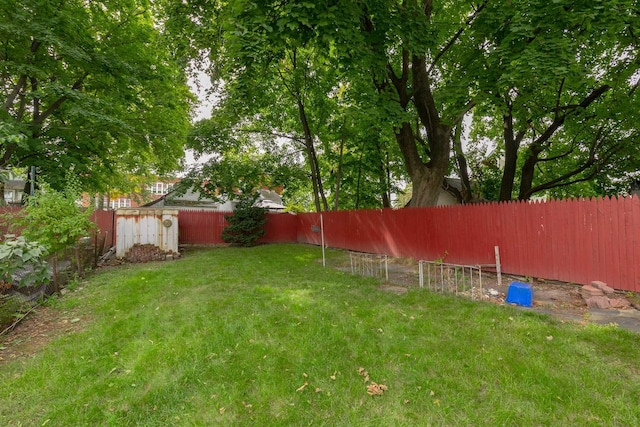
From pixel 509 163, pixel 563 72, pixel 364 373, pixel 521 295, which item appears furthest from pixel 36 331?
pixel 509 163

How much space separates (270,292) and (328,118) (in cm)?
1268

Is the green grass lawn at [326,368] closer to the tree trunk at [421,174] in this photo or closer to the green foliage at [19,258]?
the green foliage at [19,258]

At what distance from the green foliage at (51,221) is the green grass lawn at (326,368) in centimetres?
211

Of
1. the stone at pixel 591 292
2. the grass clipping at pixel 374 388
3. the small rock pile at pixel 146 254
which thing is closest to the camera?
the grass clipping at pixel 374 388

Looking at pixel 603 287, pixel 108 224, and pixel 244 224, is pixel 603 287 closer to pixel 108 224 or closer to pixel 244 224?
pixel 244 224

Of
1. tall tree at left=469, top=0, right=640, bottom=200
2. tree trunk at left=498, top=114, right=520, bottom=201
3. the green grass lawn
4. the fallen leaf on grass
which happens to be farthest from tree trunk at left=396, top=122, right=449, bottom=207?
the fallen leaf on grass

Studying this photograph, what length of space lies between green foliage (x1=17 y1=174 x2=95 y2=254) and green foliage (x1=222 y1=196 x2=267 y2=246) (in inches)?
338

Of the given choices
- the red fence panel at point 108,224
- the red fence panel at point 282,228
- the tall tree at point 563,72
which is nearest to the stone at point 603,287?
the tall tree at point 563,72

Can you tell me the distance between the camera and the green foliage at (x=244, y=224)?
15.1m

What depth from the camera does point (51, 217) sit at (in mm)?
6070

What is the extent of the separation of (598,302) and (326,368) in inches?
169

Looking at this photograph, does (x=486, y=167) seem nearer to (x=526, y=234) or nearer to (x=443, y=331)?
(x=526, y=234)

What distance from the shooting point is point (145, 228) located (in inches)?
438

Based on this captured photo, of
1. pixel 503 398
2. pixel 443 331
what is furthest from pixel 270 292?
pixel 503 398
